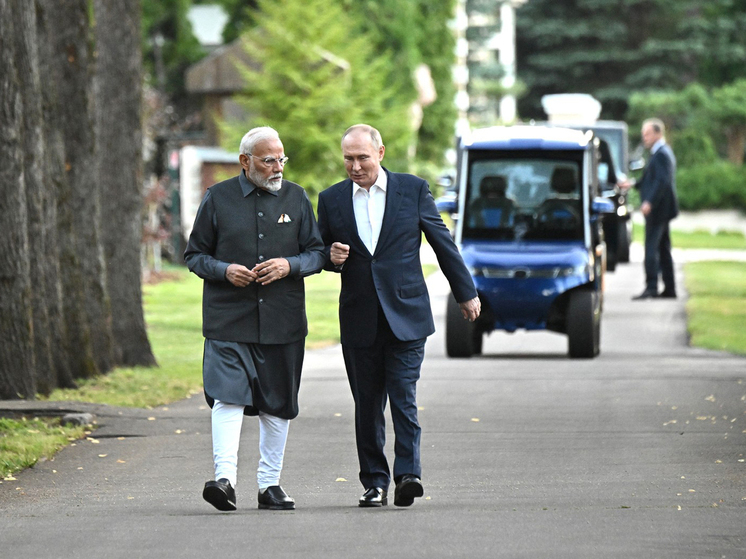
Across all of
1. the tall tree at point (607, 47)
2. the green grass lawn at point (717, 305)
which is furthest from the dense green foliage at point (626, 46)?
the green grass lawn at point (717, 305)

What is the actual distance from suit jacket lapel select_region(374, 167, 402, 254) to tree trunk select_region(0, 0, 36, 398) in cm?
→ 445

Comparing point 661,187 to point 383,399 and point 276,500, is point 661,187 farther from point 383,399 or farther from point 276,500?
point 276,500

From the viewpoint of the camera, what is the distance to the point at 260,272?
7297 mm

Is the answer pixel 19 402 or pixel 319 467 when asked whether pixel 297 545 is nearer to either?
pixel 319 467

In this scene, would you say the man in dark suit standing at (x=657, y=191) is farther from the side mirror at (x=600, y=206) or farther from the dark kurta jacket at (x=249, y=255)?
the dark kurta jacket at (x=249, y=255)

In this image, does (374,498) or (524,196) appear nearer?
(374,498)

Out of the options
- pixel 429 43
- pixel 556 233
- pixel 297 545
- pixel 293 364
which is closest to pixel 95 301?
pixel 556 233

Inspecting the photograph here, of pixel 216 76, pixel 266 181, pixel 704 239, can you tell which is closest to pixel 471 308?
pixel 266 181

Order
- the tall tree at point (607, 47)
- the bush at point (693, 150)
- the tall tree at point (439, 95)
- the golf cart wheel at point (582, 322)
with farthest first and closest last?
the tall tree at point (607, 47), the tall tree at point (439, 95), the bush at point (693, 150), the golf cart wheel at point (582, 322)

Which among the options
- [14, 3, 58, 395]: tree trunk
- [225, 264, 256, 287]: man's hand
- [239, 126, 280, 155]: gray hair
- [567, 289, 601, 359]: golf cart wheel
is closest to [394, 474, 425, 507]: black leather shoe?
[225, 264, 256, 287]: man's hand

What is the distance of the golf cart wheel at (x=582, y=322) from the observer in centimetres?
1507

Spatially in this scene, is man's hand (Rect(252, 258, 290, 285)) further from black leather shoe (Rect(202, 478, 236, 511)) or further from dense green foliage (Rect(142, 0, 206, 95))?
dense green foliage (Rect(142, 0, 206, 95))

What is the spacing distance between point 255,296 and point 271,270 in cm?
18

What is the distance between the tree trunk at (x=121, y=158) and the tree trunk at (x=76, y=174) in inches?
46.6
